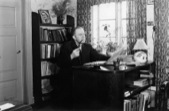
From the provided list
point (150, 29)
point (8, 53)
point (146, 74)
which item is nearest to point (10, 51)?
point (8, 53)

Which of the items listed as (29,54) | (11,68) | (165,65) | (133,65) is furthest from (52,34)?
(165,65)

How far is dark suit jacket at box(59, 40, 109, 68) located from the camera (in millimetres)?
4418

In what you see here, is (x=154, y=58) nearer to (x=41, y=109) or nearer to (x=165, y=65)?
(x=165, y=65)

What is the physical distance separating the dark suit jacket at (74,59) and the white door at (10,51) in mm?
752

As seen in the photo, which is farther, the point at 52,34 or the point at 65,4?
the point at 65,4

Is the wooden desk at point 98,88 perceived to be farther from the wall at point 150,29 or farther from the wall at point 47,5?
the wall at point 47,5

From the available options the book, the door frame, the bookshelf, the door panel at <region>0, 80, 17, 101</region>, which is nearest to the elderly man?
the bookshelf

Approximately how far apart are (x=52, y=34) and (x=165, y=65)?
2.13 meters

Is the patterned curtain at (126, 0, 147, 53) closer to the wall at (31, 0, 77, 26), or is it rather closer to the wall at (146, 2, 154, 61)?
the wall at (146, 2, 154, 61)

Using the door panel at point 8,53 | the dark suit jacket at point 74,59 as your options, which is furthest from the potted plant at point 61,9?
the door panel at point 8,53

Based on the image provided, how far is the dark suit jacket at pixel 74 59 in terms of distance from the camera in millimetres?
4418

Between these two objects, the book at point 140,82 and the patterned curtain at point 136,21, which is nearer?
the book at point 140,82

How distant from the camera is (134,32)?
4.48 m

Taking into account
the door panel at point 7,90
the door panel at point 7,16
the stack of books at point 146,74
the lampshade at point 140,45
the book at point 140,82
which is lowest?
the door panel at point 7,90
